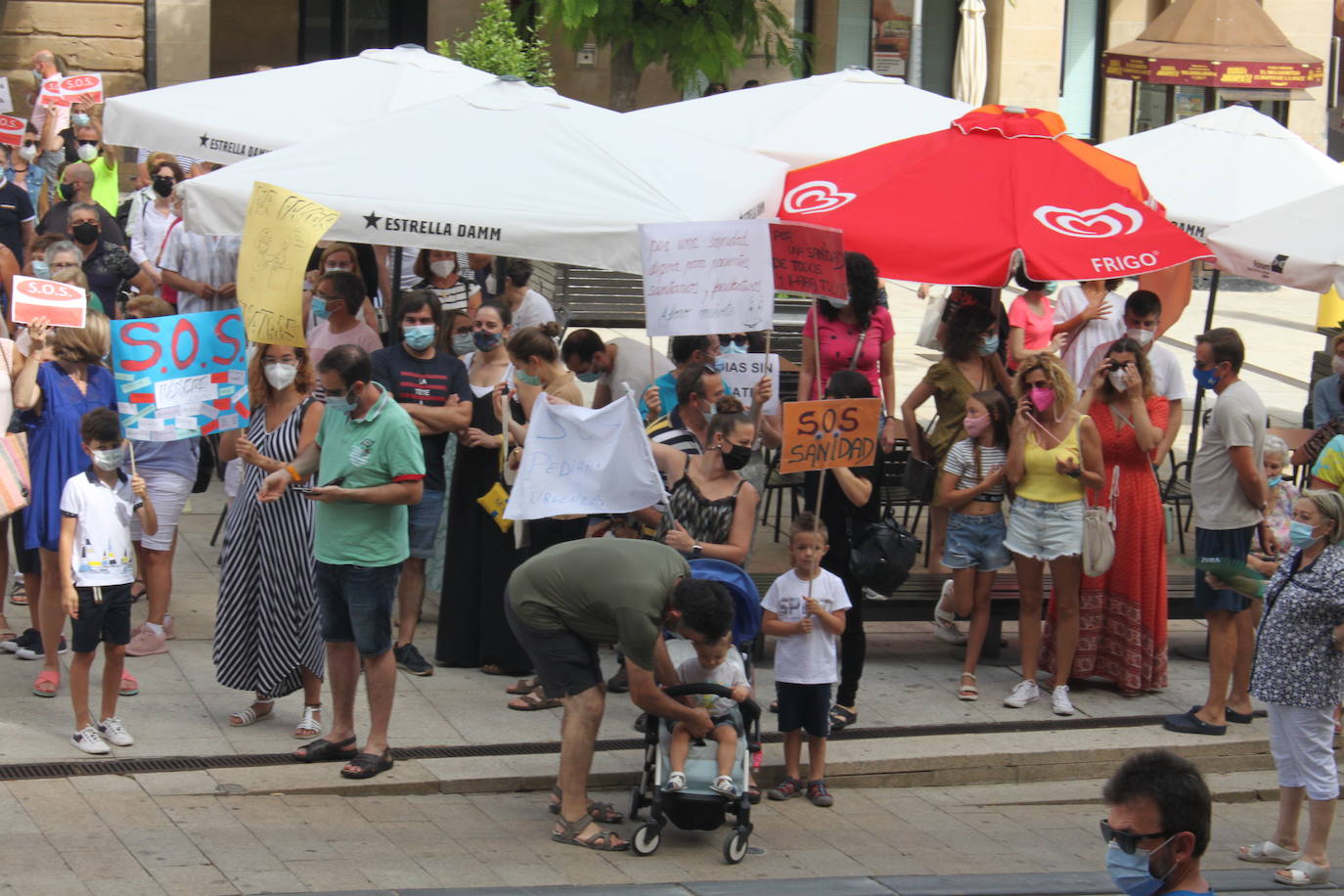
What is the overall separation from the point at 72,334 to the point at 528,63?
488 inches

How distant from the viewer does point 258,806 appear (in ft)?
24.3

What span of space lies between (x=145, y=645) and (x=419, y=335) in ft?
6.89

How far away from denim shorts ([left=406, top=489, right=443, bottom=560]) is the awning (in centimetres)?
1856

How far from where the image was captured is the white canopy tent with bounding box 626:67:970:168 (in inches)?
466

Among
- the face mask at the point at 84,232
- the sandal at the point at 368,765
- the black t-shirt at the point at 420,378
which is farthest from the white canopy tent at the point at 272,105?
the sandal at the point at 368,765

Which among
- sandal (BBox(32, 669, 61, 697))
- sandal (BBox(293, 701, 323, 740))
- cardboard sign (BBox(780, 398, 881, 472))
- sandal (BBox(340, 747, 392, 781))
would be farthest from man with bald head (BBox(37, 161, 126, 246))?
cardboard sign (BBox(780, 398, 881, 472))

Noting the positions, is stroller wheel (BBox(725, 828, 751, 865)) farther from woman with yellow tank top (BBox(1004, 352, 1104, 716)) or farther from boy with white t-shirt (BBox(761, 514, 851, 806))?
woman with yellow tank top (BBox(1004, 352, 1104, 716))

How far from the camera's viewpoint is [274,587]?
823 cm

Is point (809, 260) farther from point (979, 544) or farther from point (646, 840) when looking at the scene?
point (646, 840)

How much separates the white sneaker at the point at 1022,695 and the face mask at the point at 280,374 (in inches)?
153

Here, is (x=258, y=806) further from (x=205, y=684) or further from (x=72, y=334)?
(x=72, y=334)

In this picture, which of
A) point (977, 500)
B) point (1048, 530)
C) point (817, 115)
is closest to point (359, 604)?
point (977, 500)

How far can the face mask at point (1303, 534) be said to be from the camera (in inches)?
290

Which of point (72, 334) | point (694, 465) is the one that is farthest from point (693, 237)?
point (72, 334)
